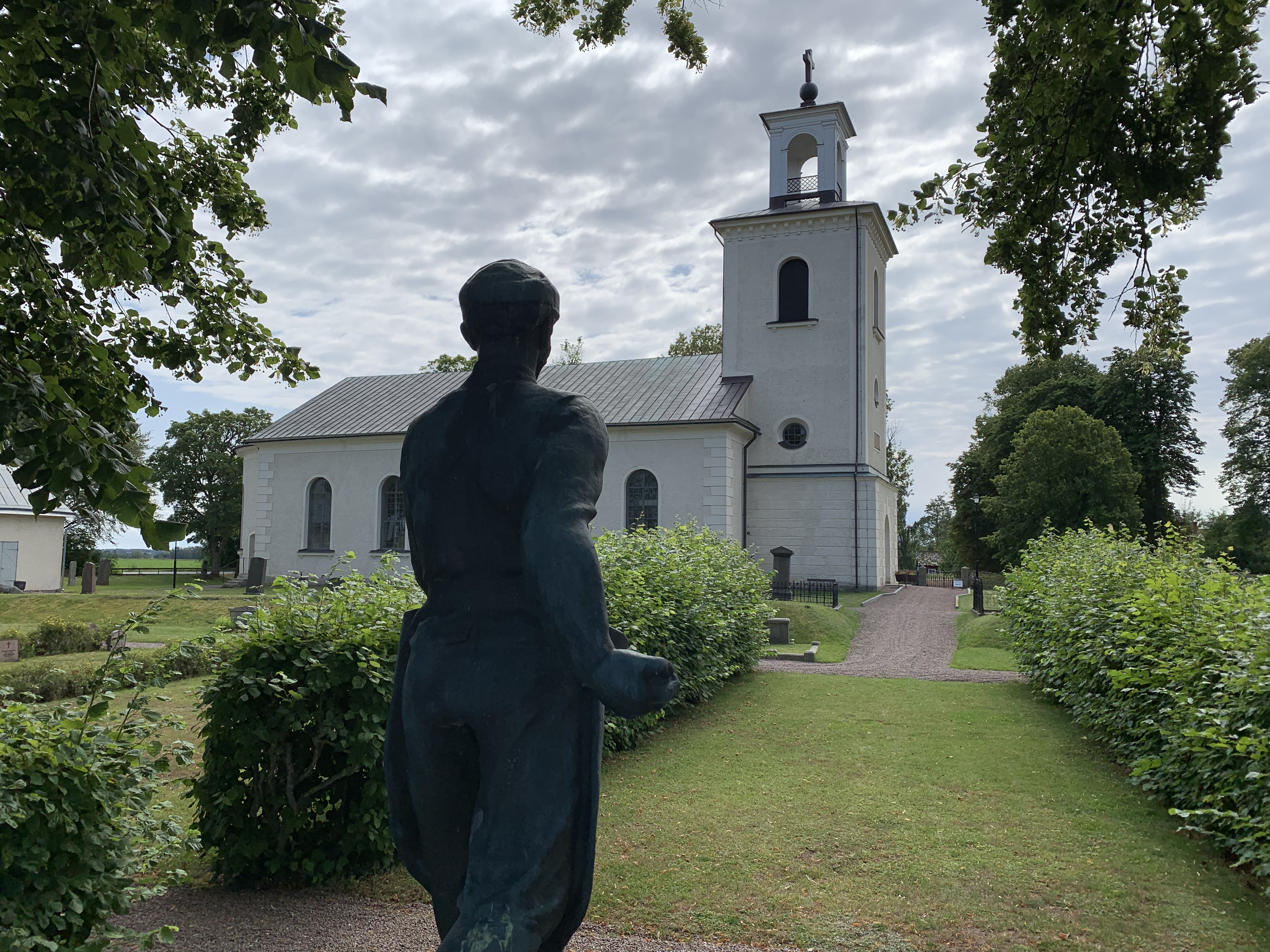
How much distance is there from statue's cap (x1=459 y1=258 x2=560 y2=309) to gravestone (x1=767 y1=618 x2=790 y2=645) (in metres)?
16.5

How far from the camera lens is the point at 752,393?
1213 inches

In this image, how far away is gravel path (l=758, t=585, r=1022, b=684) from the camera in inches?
587

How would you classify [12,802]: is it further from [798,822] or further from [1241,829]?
[1241,829]

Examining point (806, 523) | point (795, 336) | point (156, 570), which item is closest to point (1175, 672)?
point (806, 523)

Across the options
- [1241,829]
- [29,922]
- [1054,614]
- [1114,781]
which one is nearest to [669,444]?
[1054,614]

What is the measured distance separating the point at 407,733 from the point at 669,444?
26.3 m

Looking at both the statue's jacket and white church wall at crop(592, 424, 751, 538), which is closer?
the statue's jacket

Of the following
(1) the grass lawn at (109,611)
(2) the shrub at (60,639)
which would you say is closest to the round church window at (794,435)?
(1) the grass lawn at (109,611)

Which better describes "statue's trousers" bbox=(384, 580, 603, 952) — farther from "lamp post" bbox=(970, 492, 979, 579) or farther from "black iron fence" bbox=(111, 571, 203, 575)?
"black iron fence" bbox=(111, 571, 203, 575)

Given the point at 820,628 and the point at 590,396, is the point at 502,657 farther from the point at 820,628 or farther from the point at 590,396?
the point at 590,396

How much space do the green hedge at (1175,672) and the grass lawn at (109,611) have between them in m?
15.5

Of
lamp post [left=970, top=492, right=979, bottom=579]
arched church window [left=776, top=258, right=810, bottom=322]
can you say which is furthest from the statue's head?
lamp post [left=970, top=492, right=979, bottom=579]

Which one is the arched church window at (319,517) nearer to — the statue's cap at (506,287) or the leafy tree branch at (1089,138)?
the leafy tree branch at (1089,138)

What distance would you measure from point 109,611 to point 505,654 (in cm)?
2368
